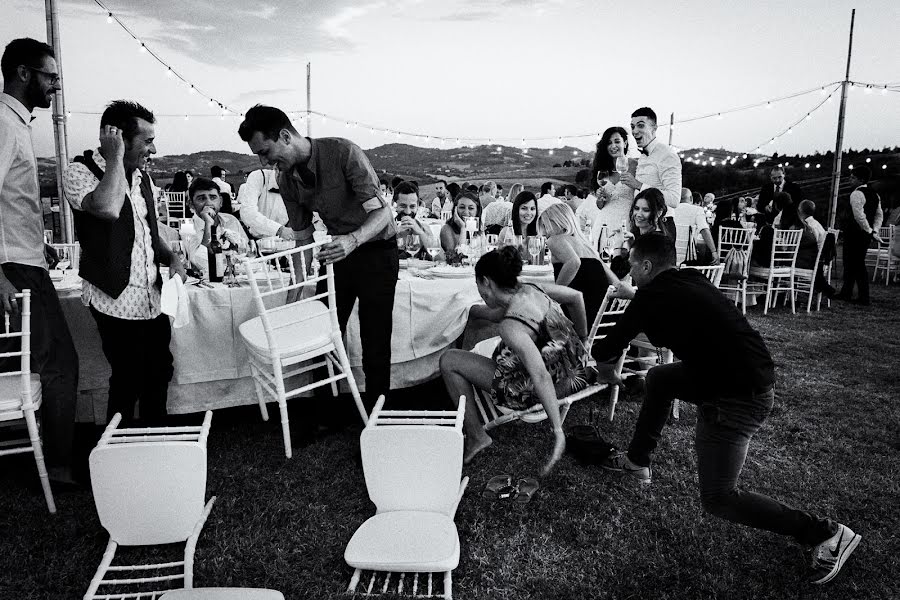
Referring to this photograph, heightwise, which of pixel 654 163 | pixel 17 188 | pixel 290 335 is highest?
pixel 654 163

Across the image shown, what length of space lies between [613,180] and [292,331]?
284cm

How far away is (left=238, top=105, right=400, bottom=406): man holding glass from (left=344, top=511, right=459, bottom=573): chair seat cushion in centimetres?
97

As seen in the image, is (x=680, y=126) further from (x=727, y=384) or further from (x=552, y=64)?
(x=727, y=384)

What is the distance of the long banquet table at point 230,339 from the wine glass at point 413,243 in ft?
3.25

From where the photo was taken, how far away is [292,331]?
290 centimetres

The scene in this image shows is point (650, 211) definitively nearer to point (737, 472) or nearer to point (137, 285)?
point (737, 472)

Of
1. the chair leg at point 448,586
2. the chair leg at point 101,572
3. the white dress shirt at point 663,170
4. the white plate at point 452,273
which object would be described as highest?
the white dress shirt at point 663,170

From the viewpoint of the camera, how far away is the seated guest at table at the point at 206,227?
3.42 meters

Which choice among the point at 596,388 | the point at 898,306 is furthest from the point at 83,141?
the point at 898,306

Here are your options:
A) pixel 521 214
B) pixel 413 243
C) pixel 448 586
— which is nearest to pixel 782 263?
pixel 521 214

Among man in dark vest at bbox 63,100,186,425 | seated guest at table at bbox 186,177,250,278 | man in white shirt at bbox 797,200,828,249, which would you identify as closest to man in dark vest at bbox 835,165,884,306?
man in white shirt at bbox 797,200,828,249

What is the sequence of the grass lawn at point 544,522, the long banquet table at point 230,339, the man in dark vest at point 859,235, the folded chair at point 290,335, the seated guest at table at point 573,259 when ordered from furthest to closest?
1. the man in dark vest at point 859,235
2. the seated guest at table at point 573,259
3. the long banquet table at point 230,339
4. the folded chair at point 290,335
5. the grass lawn at point 544,522

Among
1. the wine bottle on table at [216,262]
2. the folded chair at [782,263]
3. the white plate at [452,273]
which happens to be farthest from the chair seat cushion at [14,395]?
the folded chair at [782,263]

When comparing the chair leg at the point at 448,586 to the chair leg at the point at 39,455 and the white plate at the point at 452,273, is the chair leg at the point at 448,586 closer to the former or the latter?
the chair leg at the point at 39,455
